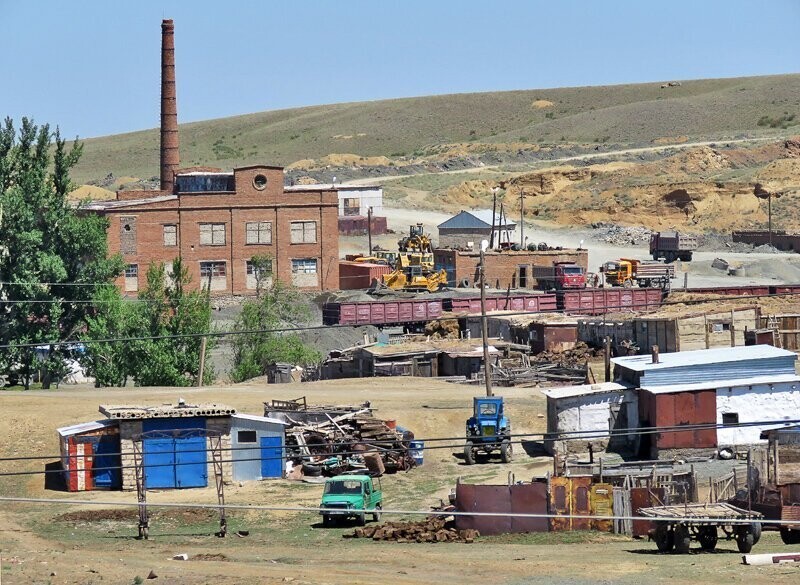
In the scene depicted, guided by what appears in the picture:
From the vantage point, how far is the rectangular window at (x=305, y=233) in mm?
84188

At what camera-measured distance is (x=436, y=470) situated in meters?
42.4

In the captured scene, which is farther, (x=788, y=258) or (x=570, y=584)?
(x=788, y=258)

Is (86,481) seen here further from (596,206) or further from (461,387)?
(596,206)

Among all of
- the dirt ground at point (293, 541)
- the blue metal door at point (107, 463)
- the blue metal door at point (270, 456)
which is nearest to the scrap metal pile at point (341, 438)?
the blue metal door at point (270, 456)

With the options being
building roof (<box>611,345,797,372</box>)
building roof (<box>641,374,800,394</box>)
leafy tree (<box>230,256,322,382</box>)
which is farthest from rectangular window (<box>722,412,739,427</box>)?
leafy tree (<box>230,256,322,382</box>)

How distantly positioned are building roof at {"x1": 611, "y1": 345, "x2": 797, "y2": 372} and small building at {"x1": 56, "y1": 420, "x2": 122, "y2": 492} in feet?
51.3

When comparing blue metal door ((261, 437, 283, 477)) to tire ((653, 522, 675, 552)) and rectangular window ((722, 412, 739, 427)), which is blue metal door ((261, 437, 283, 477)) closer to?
rectangular window ((722, 412, 739, 427))

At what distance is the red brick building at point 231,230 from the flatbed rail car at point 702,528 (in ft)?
175

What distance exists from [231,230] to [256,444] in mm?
41947

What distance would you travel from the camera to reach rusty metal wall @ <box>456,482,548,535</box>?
111ft

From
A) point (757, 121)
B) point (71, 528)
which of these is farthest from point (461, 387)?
point (757, 121)

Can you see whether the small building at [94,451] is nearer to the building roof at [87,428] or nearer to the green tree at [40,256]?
the building roof at [87,428]

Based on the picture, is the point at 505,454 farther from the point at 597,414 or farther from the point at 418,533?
the point at 418,533

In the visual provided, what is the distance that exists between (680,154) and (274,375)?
91613 mm
